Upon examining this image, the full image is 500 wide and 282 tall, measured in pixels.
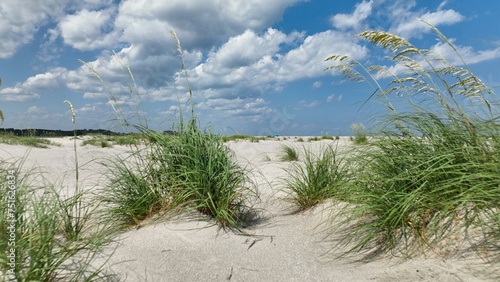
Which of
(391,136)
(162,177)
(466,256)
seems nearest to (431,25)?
(391,136)

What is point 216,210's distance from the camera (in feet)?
9.13

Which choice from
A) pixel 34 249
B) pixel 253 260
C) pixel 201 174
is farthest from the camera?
pixel 201 174

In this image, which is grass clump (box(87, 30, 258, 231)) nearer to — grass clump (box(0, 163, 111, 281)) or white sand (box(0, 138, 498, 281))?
white sand (box(0, 138, 498, 281))


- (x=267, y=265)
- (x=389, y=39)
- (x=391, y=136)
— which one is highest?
(x=389, y=39)

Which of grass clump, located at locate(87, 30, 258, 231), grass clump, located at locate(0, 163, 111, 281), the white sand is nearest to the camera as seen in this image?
grass clump, located at locate(0, 163, 111, 281)

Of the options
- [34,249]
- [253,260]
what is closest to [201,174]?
[253,260]

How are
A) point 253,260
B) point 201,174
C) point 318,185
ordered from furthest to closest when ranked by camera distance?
point 318,185 < point 201,174 < point 253,260

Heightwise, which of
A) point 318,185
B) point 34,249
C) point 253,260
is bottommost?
point 253,260

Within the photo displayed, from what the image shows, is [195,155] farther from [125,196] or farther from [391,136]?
[391,136]

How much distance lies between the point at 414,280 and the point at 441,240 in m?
0.38

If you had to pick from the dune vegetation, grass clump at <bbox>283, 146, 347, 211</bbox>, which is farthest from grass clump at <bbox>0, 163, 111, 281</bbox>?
grass clump at <bbox>283, 146, 347, 211</bbox>

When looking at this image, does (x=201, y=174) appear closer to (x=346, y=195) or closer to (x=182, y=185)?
(x=182, y=185)

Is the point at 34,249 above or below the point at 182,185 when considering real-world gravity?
below

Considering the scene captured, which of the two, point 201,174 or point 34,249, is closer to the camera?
point 34,249
